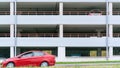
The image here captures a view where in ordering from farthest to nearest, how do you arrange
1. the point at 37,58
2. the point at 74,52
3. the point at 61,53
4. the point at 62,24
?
1. the point at 74,52
2. the point at 62,24
3. the point at 61,53
4. the point at 37,58

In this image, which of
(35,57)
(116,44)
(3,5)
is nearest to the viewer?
(35,57)

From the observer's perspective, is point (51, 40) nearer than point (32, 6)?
Yes

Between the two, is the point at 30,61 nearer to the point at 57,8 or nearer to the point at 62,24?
the point at 62,24

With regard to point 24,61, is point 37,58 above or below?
above

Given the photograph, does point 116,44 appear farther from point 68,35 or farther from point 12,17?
point 12,17

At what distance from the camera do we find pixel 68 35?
5016cm

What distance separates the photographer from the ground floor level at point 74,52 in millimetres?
43656

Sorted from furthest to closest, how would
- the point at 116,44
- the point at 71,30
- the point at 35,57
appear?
the point at 71,30
the point at 116,44
the point at 35,57

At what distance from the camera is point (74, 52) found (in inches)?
2046

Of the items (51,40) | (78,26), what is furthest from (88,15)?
(51,40)

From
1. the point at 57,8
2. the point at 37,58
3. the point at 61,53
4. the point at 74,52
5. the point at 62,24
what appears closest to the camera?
the point at 37,58

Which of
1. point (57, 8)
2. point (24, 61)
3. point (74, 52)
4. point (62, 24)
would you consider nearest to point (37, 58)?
point (24, 61)

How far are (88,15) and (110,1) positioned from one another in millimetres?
3248

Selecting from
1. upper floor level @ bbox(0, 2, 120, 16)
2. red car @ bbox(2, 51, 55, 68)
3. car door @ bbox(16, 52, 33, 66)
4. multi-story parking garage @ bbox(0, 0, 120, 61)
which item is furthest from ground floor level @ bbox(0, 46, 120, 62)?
car door @ bbox(16, 52, 33, 66)
